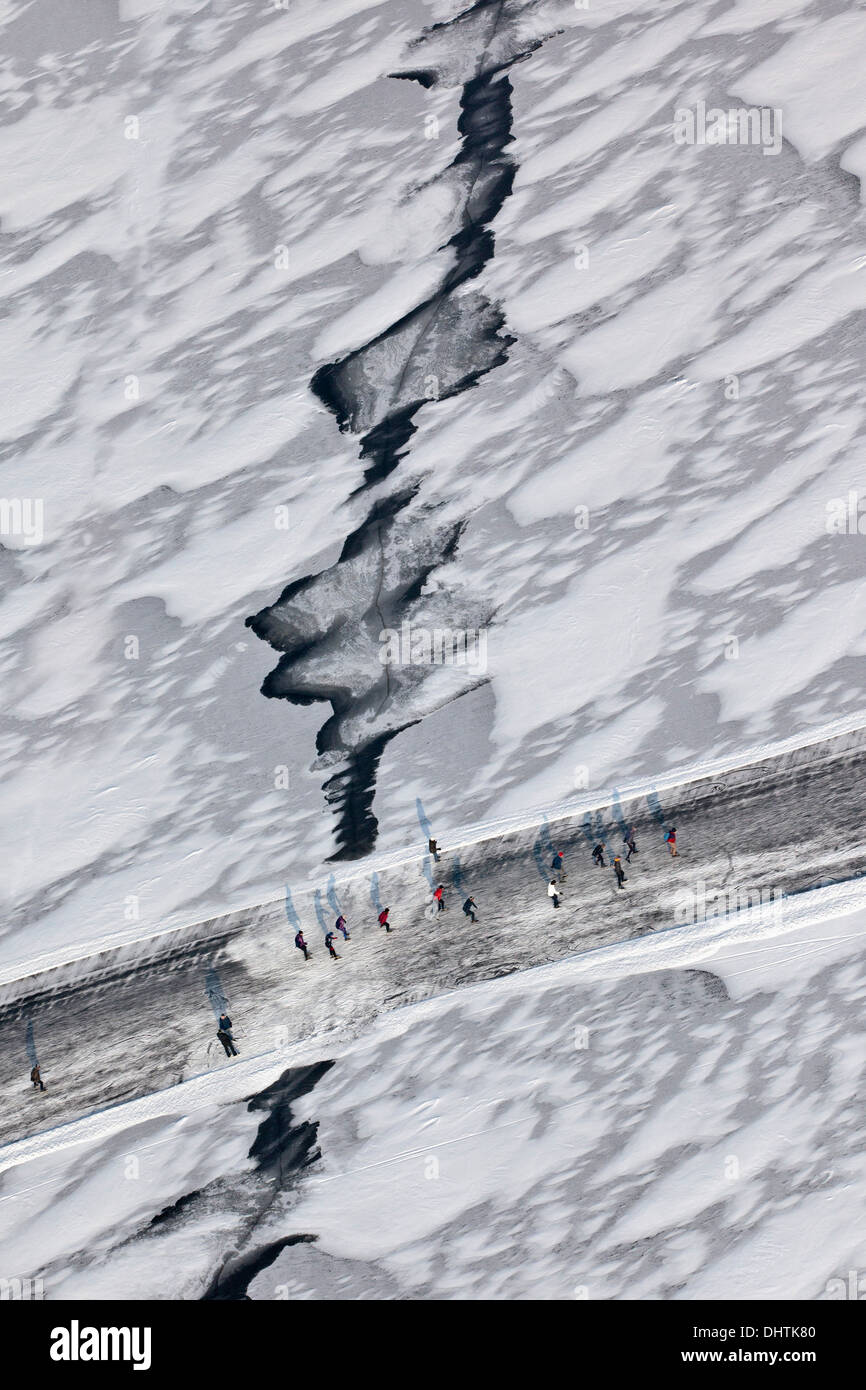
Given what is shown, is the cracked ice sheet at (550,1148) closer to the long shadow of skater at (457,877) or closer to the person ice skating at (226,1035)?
the person ice skating at (226,1035)

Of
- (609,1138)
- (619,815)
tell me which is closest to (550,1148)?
(609,1138)

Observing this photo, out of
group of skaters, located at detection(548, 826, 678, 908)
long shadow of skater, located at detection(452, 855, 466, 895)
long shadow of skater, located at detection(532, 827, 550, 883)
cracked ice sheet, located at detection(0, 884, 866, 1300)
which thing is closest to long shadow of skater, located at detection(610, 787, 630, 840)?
group of skaters, located at detection(548, 826, 678, 908)

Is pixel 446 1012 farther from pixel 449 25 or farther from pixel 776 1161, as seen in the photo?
pixel 449 25

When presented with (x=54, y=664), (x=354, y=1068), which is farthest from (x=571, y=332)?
(x=354, y=1068)

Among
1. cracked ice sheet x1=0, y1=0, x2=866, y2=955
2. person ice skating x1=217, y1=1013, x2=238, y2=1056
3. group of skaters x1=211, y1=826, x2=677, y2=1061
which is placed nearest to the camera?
person ice skating x1=217, y1=1013, x2=238, y2=1056

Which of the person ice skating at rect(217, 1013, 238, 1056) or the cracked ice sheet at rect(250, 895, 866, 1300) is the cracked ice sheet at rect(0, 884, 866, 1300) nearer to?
the cracked ice sheet at rect(250, 895, 866, 1300)

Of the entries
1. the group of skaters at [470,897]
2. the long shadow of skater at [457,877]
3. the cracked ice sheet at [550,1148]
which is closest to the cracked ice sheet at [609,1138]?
the cracked ice sheet at [550,1148]
